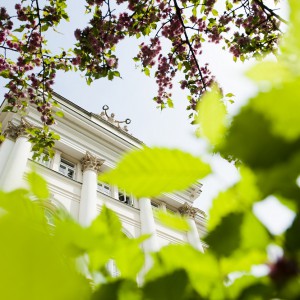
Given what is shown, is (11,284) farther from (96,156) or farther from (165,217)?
(96,156)

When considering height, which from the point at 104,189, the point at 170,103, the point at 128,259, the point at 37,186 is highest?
the point at 104,189

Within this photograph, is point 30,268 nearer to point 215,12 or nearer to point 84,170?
point 215,12

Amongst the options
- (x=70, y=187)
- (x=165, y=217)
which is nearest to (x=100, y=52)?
(x=165, y=217)

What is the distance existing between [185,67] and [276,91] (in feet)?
19.8

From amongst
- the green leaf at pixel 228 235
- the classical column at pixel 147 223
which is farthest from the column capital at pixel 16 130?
the green leaf at pixel 228 235

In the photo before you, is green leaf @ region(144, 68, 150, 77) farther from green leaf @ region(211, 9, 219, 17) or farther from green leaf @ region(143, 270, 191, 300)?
green leaf @ region(143, 270, 191, 300)

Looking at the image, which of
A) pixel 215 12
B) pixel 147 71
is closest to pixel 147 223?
pixel 147 71

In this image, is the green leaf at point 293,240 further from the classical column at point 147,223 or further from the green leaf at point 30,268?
the classical column at point 147,223

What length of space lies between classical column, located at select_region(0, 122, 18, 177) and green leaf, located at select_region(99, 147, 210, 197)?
11748 millimetres

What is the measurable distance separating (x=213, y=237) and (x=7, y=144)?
13.0 metres

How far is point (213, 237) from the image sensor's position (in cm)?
35

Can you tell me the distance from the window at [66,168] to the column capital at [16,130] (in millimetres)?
2292

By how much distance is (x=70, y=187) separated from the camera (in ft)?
41.5

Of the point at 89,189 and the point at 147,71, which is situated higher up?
the point at 89,189
